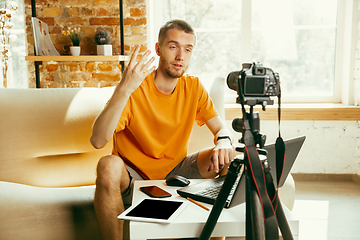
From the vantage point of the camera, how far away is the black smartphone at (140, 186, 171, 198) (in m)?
1.07

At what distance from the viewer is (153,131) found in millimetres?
1532

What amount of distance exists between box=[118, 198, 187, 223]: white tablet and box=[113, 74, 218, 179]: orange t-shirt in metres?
0.49

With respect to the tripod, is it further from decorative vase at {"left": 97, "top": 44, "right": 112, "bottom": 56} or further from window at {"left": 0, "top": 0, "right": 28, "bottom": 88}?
window at {"left": 0, "top": 0, "right": 28, "bottom": 88}

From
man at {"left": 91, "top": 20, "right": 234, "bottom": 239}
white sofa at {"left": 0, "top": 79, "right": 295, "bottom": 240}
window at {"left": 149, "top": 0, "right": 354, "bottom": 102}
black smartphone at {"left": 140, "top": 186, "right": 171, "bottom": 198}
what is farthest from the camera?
window at {"left": 149, "top": 0, "right": 354, "bottom": 102}

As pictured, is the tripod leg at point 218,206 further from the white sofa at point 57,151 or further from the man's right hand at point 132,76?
the white sofa at point 57,151

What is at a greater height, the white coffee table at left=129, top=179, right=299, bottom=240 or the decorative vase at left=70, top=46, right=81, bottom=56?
the decorative vase at left=70, top=46, right=81, bottom=56

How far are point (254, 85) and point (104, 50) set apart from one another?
2.02 m

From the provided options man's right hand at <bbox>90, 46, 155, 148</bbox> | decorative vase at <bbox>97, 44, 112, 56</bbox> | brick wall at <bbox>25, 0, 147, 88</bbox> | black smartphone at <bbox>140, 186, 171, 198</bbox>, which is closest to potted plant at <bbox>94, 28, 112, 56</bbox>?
decorative vase at <bbox>97, 44, 112, 56</bbox>

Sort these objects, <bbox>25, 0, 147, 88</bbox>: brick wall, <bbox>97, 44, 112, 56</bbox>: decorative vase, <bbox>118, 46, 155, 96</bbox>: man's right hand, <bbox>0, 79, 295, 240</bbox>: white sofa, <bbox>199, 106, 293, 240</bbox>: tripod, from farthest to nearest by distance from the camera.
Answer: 1. <bbox>25, 0, 147, 88</bbox>: brick wall
2. <bbox>97, 44, 112, 56</bbox>: decorative vase
3. <bbox>0, 79, 295, 240</bbox>: white sofa
4. <bbox>118, 46, 155, 96</bbox>: man's right hand
5. <bbox>199, 106, 293, 240</bbox>: tripod

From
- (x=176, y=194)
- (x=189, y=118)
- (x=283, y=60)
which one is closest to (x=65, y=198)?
(x=176, y=194)

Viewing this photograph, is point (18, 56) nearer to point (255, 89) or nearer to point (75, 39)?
point (75, 39)

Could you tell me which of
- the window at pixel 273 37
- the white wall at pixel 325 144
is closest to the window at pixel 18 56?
the window at pixel 273 37

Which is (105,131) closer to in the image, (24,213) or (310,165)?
(24,213)

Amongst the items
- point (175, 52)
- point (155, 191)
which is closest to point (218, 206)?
point (155, 191)
